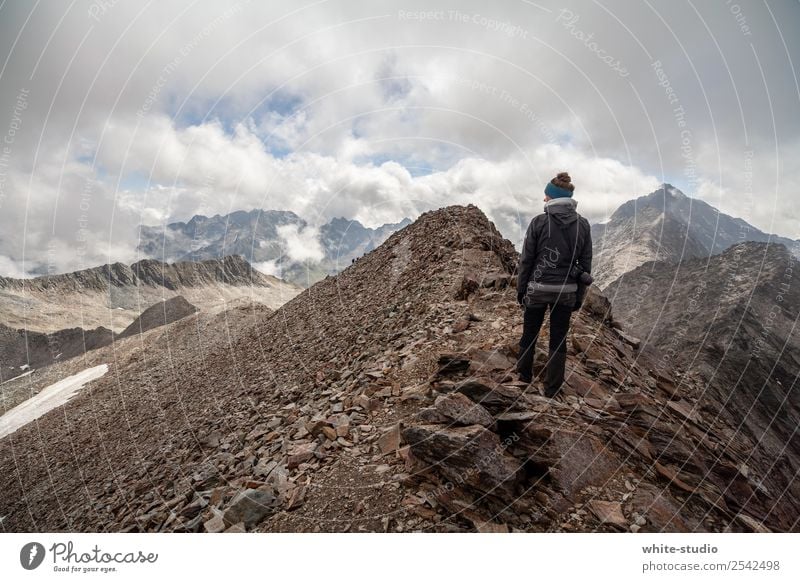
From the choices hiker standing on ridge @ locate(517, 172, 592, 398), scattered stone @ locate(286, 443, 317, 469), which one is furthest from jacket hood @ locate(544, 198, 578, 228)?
scattered stone @ locate(286, 443, 317, 469)

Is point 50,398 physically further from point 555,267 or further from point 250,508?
point 555,267

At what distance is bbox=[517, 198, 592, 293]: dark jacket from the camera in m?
6.92

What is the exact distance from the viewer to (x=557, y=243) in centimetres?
691

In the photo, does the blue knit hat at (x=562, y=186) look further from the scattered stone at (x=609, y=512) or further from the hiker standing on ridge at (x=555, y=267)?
the scattered stone at (x=609, y=512)

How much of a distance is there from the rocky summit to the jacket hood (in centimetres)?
295

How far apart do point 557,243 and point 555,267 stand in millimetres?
443

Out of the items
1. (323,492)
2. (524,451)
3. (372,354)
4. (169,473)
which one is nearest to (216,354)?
(169,473)

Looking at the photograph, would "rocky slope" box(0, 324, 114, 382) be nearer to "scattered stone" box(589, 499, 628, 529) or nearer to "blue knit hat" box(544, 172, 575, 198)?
"blue knit hat" box(544, 172, 575, 198)

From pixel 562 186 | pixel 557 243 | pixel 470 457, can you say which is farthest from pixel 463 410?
pixel 562 186

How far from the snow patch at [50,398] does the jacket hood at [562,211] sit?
4001 cm

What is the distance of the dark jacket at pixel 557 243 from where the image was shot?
6.92 meters

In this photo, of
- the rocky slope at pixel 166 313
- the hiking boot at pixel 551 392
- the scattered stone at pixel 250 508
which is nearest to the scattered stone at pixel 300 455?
the scattered stone at pixel 250 508
